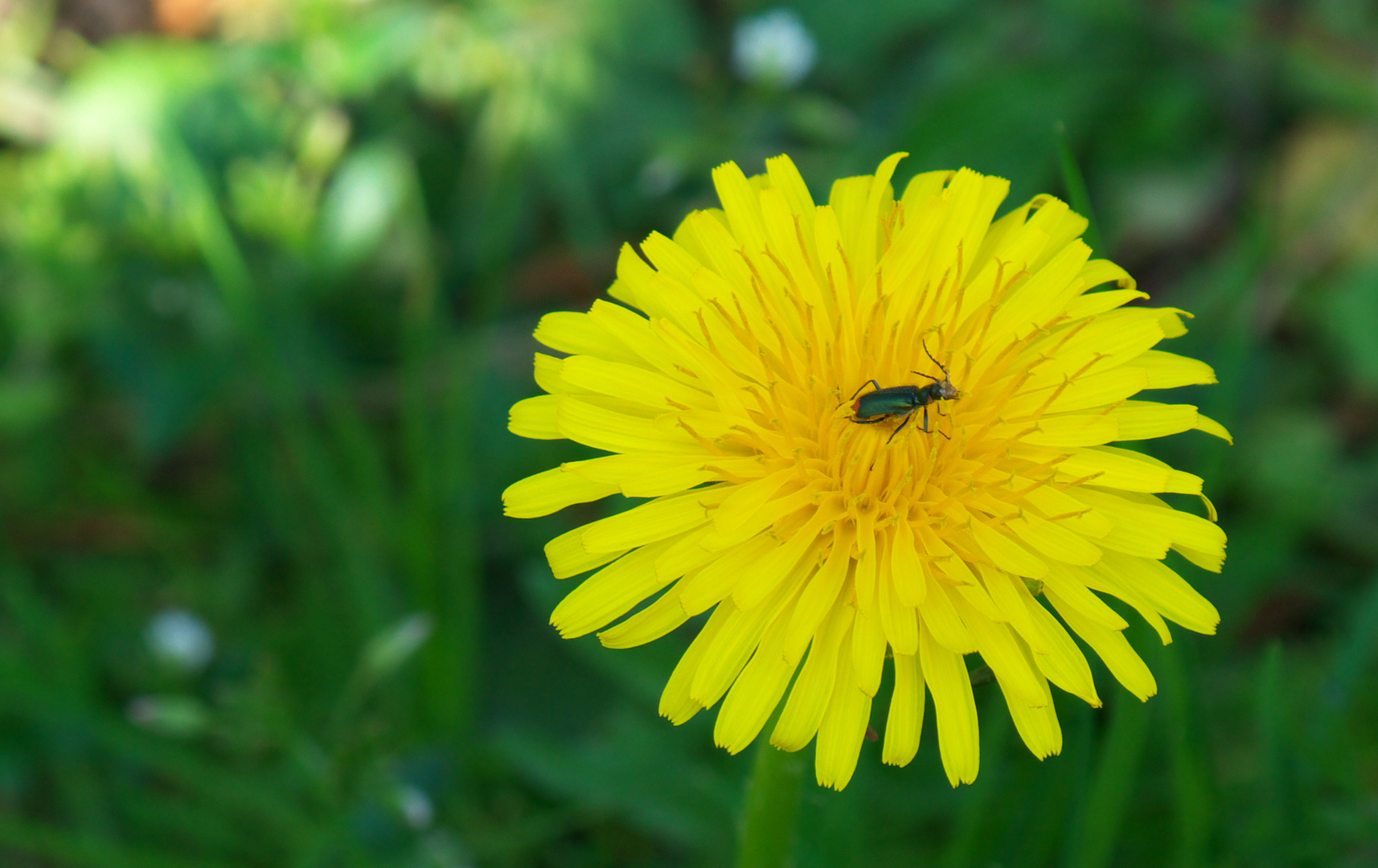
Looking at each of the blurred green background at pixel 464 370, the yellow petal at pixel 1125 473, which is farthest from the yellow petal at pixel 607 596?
the blurred green background at pixel 464 370

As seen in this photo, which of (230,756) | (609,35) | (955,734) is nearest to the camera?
(955,734)

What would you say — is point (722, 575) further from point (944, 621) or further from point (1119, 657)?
point (1119, 657)

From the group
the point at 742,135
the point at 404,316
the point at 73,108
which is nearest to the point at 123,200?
the point at 73,108

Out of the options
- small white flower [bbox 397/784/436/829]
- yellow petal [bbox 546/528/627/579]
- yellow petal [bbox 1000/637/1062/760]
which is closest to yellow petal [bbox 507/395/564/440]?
yellow petal [bbox 546/528/627/579]

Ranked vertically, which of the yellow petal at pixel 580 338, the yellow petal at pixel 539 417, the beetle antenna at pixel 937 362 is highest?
the beetle antenna at pixel 937 362

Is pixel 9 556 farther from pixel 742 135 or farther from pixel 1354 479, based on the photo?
pixel 1354 479

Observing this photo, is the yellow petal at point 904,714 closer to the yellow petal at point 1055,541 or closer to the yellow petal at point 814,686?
the yellow petal at point 814,686
